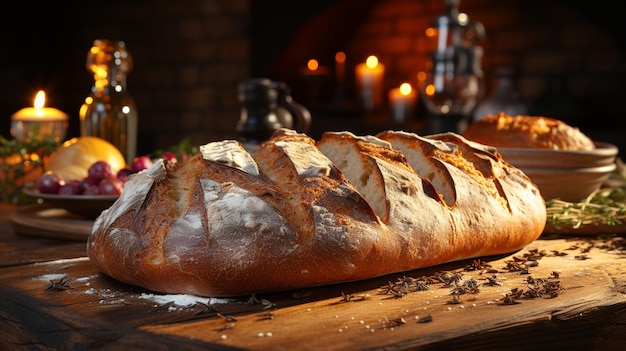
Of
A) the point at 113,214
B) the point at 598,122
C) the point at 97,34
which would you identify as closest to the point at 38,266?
the point at 113,214

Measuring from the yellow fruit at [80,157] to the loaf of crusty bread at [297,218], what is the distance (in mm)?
555

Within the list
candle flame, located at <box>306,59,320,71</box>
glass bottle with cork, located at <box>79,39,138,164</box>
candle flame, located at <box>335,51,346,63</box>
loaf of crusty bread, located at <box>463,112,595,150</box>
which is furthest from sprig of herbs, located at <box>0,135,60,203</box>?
candle flame, located at <box>335,51,346,63</box>

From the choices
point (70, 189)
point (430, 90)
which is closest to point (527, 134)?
point (70, 189)

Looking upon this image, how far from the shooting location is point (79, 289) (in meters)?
0.97

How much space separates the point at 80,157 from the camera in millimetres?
1647

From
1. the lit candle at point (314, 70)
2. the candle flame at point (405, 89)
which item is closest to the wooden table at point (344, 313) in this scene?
the candle flame at point (405, 89)

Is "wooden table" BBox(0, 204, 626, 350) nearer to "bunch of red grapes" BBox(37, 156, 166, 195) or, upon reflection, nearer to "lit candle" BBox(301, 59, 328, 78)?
"bunch of red grapes" BBox(37, 156, 166, 195)

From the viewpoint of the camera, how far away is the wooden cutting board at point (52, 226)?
1.37 m

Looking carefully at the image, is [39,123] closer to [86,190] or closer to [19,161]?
[19,161]

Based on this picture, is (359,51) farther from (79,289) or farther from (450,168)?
(79,289)

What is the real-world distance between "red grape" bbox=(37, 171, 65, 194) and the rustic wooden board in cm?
37

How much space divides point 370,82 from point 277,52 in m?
0.54

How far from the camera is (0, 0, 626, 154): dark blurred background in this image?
3.46 metres

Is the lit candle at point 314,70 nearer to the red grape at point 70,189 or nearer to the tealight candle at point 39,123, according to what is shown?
the tealight candle at point 39,123
